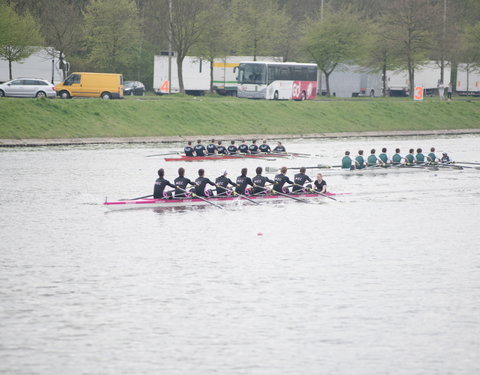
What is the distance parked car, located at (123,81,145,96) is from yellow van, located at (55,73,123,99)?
52.6ft

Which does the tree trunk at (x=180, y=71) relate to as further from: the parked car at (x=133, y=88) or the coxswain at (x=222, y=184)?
the coxswain at (x=222, y=184)

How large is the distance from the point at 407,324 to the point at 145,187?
21.6 metres

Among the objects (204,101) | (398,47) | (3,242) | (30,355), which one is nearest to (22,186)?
(3,242)

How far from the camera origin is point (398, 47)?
9031 centimetres

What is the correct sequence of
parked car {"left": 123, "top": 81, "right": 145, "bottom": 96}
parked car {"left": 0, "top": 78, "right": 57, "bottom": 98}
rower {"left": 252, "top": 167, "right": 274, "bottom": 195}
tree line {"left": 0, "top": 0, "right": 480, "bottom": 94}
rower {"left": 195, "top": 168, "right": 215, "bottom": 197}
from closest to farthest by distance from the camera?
1. rower {"left": 195, "top": 168, "right": 215, "bottom": 197}
2. rower {"left": 252, "top": 167, "right": 274, "bottom": 195}
3. parked car {"left": 0, "top": 78, "right": 57, "bottom": 98}
4. tree line {"left": 0, "top": 0, "right": 480, "bottom": 94}
5. parked car {"left": 123, "top": 81, "right": 145, "bottom": 96}

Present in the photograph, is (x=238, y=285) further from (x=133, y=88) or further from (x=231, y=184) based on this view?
(x=133, y=88)

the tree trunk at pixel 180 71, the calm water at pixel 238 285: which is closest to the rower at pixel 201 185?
the calm water at pixel 238 285

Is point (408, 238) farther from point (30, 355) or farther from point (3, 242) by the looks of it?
point (30, 355)

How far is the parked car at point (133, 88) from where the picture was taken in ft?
271

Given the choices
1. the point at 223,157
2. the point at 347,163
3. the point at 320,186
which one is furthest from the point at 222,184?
the point at 223,157

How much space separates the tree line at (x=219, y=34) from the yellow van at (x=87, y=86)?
7.18m

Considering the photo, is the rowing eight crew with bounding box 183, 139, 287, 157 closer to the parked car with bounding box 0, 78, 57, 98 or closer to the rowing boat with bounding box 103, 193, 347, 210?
the rowing boat with bounding box 103, 193, 347, 210

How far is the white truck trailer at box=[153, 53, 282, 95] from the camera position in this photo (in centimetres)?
8219

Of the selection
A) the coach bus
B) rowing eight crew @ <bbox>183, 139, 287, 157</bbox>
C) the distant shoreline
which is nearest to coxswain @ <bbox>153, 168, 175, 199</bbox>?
rowing eight crew @ <bbox>183, 139, 287, 157</bbox>
